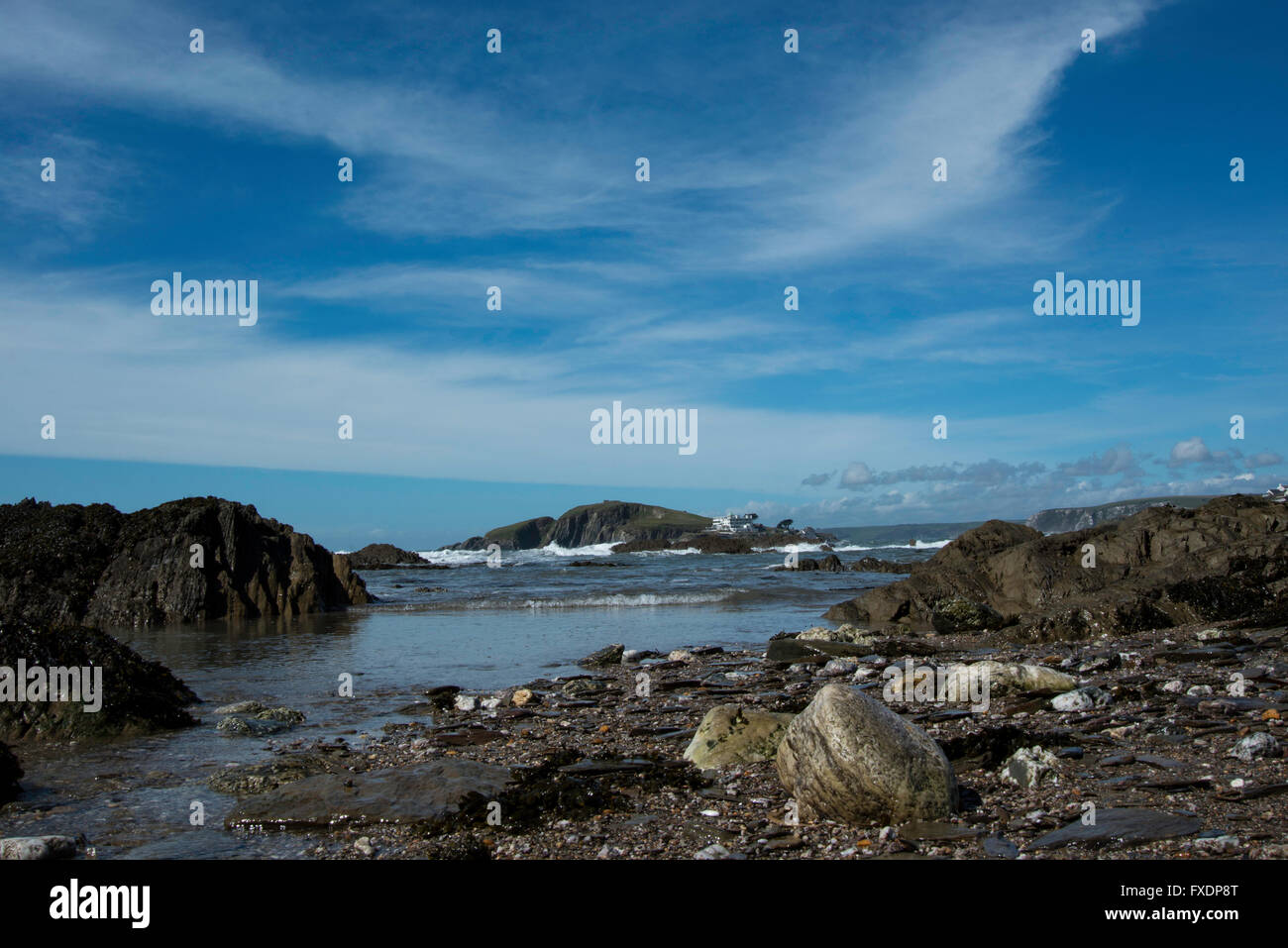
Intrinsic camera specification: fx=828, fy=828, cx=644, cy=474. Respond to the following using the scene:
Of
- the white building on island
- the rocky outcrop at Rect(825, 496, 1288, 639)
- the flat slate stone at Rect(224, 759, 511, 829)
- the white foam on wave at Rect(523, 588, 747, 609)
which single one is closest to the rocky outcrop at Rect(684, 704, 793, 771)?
the flat slate stone at Rect(224, 759, 511, 829)

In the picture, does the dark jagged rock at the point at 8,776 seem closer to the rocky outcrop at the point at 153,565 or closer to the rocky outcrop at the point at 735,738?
Answer: the rocky outcrop at the point at 735,738

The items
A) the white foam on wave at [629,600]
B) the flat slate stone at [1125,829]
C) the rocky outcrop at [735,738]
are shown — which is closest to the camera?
the flat slate stone at [1125,829]

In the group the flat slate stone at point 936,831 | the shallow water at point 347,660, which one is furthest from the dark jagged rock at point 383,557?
the flat slate stone at point 936,831

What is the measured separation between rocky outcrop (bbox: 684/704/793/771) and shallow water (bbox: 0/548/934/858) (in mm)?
3521

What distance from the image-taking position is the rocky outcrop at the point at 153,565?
23062 mm

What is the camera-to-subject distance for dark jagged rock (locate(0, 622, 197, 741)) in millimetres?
9578

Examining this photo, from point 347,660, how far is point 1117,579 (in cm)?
1764

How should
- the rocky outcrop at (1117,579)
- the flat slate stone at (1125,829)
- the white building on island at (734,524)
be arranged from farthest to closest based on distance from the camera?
the white building on island at (734,524) < the rocky outcrop at (1117,579) < the flat slate stone at (1125,829)

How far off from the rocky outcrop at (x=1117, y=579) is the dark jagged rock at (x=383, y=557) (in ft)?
150

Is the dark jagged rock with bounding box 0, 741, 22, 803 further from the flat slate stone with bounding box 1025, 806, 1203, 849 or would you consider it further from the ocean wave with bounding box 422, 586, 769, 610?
the ocean wave with bounding box 422, 586, 769, 610

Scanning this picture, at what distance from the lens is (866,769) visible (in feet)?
18.8

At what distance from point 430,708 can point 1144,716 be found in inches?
342
